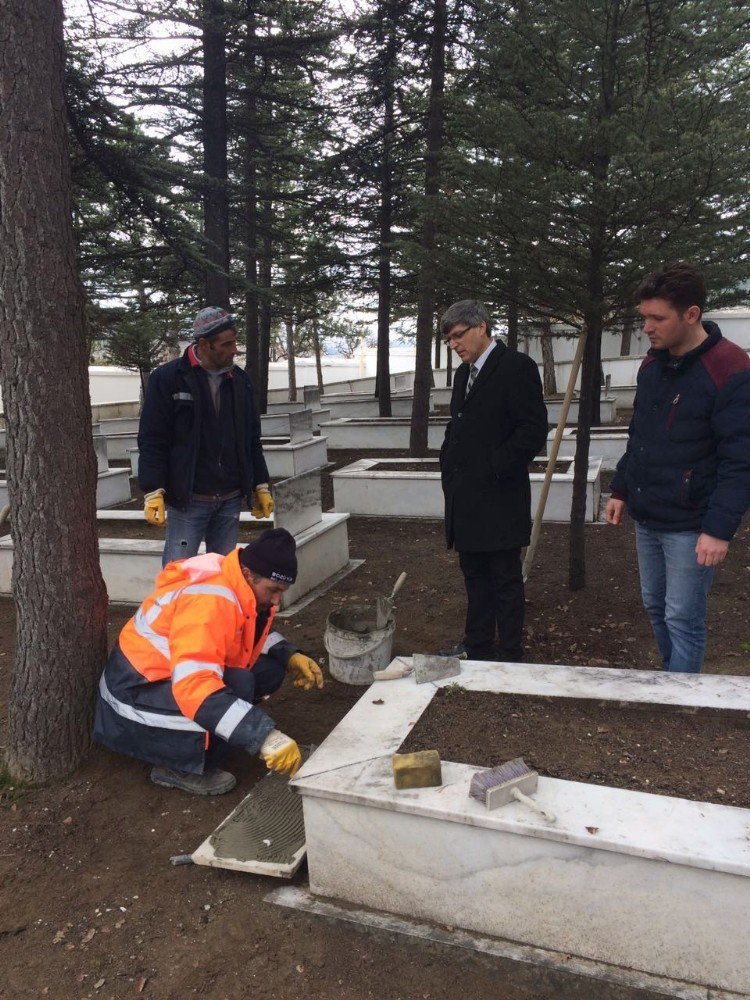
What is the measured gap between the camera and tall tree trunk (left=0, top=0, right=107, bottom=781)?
2613mm

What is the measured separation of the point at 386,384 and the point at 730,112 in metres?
10.1

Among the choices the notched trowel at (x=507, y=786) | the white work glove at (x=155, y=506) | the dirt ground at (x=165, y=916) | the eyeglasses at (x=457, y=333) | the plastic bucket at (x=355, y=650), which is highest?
the eyeglasses at (x=457, y=333)

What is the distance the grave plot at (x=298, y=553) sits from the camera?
504cm

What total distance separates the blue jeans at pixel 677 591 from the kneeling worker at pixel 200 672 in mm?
1479

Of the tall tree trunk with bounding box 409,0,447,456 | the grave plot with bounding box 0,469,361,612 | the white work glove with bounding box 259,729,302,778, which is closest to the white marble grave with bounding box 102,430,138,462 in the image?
the tall tree trunk with bounding box 409,0,447,456

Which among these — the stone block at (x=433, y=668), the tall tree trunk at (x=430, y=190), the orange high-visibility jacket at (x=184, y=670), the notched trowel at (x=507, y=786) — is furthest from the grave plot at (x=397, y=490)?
the notched trowel at (x=507, y=786)

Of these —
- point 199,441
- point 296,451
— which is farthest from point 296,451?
point 199,441

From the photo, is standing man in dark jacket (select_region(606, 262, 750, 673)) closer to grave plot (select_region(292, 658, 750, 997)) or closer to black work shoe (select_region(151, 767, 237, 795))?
grave plot (select_region(292, 658, 750, 997))

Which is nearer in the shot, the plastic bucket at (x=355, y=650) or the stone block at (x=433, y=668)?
the stone block at (x=433, y=668)

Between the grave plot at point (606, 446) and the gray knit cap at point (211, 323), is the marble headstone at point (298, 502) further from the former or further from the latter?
the grave plot at point (606, 446)

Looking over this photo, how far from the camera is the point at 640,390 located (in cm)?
285

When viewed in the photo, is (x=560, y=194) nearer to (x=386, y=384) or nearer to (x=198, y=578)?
(x=198, y=578)

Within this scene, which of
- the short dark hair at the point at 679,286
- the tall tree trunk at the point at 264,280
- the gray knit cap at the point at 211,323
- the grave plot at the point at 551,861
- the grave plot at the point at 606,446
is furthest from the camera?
the tall tree trunk at the point at 264,280

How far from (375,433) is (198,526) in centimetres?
Answer: 826
